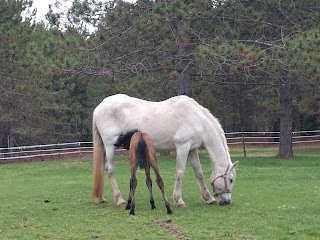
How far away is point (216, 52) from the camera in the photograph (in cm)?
2102

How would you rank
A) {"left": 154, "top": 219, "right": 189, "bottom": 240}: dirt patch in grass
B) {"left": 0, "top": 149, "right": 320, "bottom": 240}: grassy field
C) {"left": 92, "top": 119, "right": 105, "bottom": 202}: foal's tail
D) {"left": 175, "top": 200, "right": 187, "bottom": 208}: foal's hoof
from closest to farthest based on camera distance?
{"left": 154, "top": 219, "right": 189, "bottom": 240}: dirt patch in grass → {"left": 0, "top": 149, "right": 320, "bottom": 240}: grassy field → {"left": 175, "top": 200, "right": 187, "bottom": 208}: foal's hoof → {"left": 92, "top": 119, "right": 105, "bottom": 202}: foal's tail

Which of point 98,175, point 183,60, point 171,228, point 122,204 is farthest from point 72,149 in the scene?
point 171,228

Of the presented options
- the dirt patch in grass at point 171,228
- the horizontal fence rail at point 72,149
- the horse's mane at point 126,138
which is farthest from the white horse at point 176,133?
the horizontal fence rail at point 72,149

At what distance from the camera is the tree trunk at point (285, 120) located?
26.8m

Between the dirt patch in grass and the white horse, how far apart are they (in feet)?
6.09

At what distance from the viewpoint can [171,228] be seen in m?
8.48

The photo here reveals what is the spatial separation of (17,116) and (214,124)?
2300cm

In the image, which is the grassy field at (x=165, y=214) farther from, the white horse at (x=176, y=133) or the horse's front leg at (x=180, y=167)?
the white horse at (x=176, y=133)

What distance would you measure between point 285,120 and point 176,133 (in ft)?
55.0

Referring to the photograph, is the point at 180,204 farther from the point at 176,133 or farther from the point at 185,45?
the point at 185,45

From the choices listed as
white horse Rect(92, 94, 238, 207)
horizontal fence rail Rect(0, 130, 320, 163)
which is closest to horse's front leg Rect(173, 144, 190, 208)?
white horse Rect(92, 94, 238, 207)

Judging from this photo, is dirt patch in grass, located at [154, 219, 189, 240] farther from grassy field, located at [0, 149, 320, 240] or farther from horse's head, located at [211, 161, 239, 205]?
horse's head, located at [211, 161, 239, 205]

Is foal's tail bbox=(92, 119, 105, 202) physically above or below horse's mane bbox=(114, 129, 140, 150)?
below

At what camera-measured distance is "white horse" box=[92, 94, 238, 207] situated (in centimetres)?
1103
